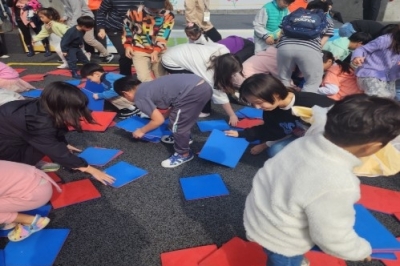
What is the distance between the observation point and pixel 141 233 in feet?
5.77

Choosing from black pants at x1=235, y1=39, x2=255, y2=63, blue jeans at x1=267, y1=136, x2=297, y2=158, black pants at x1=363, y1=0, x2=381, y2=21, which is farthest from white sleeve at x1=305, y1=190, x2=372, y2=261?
black pants at x1=363, y1=0, x2=381, y2=21

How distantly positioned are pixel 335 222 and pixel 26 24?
6171 millimetres

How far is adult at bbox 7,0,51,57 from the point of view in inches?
209

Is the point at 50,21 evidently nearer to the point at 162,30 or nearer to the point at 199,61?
the point at 162,30

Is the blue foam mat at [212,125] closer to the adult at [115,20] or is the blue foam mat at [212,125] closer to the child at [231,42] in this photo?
the child at [231,42]

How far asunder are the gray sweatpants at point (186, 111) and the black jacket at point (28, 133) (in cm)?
75

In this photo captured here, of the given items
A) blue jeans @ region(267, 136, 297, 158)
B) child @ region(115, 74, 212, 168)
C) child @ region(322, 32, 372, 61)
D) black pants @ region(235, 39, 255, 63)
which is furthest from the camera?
black pants @ region(235, 39, 255, 63)

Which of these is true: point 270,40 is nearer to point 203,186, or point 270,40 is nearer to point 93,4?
point 203,186

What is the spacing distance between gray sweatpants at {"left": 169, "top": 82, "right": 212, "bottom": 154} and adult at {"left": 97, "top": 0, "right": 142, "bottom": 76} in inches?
71.9

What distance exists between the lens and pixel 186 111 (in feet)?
7.24

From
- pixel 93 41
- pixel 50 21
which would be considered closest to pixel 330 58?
pixel 93 41

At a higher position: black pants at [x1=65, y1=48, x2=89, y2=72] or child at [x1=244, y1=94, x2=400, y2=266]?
child at [x1=244, y1=94, x2=400, y2=266]

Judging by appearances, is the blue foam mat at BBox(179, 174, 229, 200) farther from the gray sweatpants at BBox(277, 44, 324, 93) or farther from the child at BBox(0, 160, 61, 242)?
the gray sweatpants at BBox(277, 44, 324, 93)

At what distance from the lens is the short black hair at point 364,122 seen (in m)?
0.87
